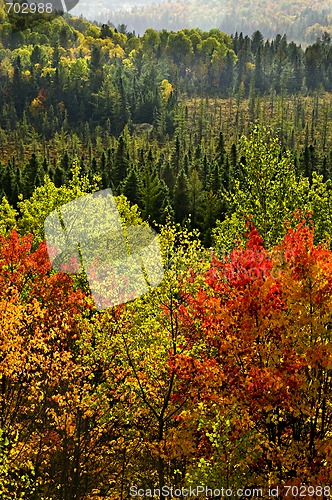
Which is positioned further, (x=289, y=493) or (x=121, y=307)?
(x=121, y=307)

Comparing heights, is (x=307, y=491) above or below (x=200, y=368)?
below

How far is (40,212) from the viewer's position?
4481 cm

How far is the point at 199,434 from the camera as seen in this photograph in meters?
25.7

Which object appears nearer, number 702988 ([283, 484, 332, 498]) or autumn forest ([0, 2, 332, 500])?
number 702988 ([283, 484, 332, 498])

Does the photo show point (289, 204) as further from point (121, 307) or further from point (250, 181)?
point (121, 307)

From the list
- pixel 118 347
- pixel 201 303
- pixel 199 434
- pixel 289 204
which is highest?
pixel 289 204

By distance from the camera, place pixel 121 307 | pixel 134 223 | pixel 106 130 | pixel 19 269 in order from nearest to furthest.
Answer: pixel 121 307
pixel 19 269
pixel 134 223
pixel 106 130

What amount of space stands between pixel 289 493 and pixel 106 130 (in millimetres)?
177888

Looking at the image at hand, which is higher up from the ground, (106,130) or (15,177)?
(106,130)

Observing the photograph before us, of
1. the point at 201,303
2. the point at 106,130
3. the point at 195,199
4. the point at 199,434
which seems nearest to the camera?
the point at 201,303

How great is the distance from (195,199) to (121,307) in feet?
218

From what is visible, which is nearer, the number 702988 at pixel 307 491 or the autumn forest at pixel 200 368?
the number 702988 at pixel 307 491

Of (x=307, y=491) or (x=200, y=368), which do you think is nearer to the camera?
(x=307, y=491)

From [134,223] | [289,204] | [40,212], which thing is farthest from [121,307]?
[134,223]
